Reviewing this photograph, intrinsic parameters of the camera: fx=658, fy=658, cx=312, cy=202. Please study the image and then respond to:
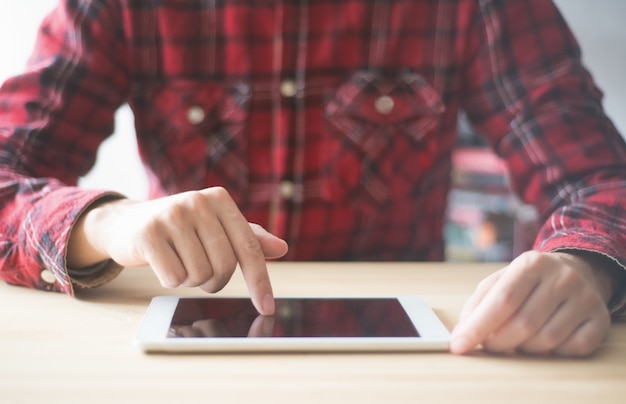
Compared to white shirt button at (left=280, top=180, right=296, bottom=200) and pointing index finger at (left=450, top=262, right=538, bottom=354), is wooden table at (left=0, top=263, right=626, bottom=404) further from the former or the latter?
white shirt button at (left=280, top=180, right=296, bottom=200)

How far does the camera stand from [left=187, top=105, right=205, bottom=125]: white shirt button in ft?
3.27

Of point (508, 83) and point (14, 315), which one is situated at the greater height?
point (508, 83)

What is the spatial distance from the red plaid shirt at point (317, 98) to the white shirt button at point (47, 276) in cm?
27

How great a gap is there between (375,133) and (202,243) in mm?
496

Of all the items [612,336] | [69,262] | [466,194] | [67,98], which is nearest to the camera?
[612,336]

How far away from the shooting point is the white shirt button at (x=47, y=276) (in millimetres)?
680

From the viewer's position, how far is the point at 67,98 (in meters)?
0.93

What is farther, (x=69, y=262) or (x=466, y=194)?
(x=466, y=194)

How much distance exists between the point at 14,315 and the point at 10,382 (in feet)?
0.56

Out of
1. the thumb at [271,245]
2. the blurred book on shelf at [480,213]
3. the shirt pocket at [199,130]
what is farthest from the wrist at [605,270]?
the blurred book on shelf at [480,213]

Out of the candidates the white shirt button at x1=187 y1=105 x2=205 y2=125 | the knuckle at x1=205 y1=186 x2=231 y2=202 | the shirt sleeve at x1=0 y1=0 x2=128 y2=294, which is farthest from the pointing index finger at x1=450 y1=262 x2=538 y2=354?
the white shirt button at x1=187 y1=105 x2=205 y2=125

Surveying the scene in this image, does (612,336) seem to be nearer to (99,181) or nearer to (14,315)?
(14,315)

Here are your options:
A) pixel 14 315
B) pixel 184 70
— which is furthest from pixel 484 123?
pixel 14 315

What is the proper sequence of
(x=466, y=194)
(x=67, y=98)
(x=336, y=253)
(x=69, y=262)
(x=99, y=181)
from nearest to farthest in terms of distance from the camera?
(x=69, y=262)
(x=67, y=98)
(x=336, y=253)
(x=99, y=181)
(x=466, y=194)
